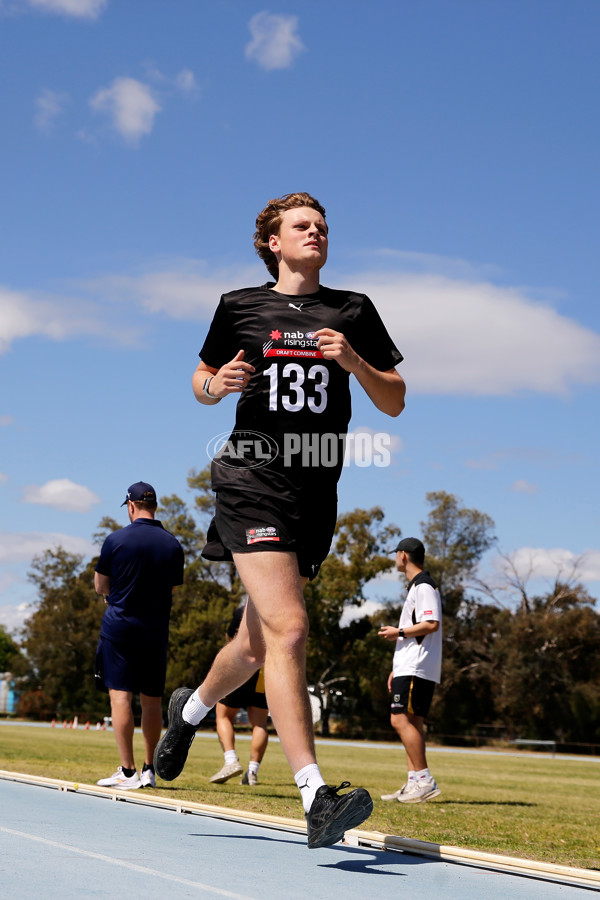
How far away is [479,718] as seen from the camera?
59.2m

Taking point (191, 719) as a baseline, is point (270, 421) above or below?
above

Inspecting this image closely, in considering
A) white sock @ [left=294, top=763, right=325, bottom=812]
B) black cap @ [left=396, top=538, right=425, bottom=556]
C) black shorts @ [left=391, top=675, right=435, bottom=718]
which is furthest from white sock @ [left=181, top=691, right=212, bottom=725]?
black cap @ [left=396, top=538, right=425, bottom=556]

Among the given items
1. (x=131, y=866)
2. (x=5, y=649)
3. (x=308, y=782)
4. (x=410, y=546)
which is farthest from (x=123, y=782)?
(x=5, y=649)

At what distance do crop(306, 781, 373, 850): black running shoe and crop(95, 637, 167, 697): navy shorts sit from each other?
4027 millimetres

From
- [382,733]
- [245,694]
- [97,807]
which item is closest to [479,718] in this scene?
[382,733]

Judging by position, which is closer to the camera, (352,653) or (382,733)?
(382,733)

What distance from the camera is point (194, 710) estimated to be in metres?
5.00

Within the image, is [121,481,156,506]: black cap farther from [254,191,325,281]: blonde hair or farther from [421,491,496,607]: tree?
[421,491,496,607]: tree

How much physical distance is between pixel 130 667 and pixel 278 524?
3773 mm

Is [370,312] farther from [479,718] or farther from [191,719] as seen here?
[479,718]

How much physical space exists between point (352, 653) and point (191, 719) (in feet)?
172

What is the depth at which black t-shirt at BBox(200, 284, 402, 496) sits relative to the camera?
4270 mm

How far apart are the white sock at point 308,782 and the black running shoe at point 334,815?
0.05 metres

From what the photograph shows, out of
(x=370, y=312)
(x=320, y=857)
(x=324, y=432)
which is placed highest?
(x=370, y=312)
